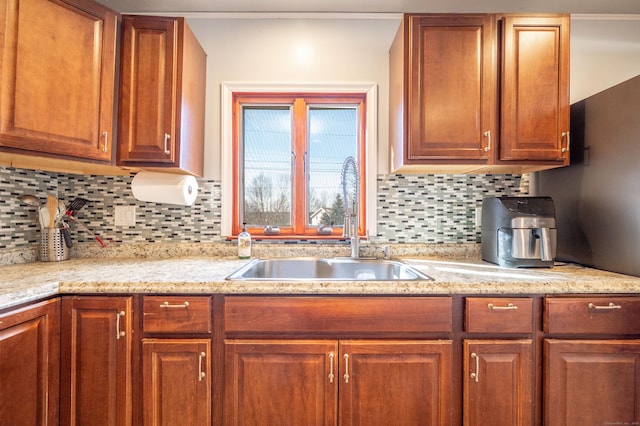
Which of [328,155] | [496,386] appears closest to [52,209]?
[328,155]

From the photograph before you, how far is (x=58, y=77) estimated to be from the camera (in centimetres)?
128

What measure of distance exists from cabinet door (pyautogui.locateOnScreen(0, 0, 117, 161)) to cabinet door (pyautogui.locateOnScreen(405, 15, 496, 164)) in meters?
1.48

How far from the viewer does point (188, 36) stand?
1565mm

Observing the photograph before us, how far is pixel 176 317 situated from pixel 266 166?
3.51ft

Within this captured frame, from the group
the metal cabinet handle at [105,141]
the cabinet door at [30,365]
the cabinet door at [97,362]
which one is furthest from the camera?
the metal cabinet handle at [105,141]

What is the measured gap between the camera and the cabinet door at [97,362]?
1.16 meters

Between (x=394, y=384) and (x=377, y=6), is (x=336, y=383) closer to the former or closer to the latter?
(x=394, y=384)

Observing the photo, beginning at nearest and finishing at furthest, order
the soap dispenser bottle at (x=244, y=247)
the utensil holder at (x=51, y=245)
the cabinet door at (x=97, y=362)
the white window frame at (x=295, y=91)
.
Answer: the cabinet door at (x=97, y=362) < the utensil holder at (x=51, y=245) < the soap dispenser bottle at (x=244, y=247) < the white window frame at (x=295, y=91)

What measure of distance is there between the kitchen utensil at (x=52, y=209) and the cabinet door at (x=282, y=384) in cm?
130

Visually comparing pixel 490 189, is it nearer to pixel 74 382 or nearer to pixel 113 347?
pixel 113 347

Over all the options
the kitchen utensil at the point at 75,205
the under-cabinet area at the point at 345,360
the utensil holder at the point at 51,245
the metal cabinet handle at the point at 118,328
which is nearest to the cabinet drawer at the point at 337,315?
the under-cabinet area at the point at 345,360

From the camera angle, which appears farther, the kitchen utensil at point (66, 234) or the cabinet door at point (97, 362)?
the kitchen utensil at point (66, 234)

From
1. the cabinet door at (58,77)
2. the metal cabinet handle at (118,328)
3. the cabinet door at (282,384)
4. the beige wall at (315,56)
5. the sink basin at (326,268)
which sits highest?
the beige wall at (315,56)

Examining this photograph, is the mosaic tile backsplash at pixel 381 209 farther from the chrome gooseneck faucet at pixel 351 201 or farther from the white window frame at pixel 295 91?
the chrome gooseneck faucet at pixel 351 201
